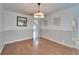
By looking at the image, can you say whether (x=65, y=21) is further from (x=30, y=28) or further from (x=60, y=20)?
(x=30, y=28)

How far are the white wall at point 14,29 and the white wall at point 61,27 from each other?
0.39 metres

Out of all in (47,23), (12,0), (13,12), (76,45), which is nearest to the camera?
(12,0)

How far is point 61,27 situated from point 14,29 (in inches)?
47.2

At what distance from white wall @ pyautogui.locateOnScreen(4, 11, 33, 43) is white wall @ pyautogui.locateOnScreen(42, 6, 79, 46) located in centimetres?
39

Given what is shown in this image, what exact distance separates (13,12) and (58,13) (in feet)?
3.54

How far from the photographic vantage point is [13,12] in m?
2.14

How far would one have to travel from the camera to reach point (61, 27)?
7.73 feet

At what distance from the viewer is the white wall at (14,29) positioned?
2156mm

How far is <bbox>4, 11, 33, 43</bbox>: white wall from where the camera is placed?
216cm

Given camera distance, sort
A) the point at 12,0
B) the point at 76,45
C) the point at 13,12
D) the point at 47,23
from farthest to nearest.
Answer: the point at 47,23 < the point at 13,12 < the point at 76,45 < the point at 12,0

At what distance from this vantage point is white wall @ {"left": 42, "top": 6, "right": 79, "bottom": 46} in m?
2.20

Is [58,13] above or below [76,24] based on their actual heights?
above

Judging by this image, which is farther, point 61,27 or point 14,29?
point 61,27
